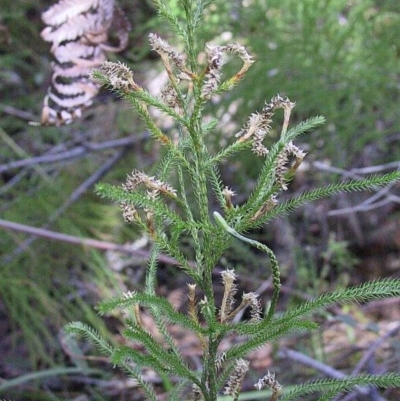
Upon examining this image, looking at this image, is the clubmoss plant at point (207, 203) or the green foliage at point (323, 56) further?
the green foliage at point (323, 56)

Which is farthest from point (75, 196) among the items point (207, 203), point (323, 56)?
point (207, 203)

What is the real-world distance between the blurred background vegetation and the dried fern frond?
0.46 meters

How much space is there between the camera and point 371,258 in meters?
3.28

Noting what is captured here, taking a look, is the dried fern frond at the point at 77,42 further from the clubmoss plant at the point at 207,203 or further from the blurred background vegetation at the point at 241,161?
the clubmoss plant at the point at 207,203

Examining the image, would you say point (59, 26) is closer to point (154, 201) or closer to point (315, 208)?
point (154, 201)

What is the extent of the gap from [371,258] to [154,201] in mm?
2731

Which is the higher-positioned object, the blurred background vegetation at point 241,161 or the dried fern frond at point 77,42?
the dried fern frond at point 77,42

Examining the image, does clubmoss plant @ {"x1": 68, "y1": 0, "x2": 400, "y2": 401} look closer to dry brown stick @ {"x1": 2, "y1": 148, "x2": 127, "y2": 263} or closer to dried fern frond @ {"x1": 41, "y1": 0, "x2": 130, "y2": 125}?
dried fern frond @ {"x1": 41, "y1": 0, "x2": 130, "y2": 125}

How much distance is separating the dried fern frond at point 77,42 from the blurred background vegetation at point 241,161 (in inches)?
18.3

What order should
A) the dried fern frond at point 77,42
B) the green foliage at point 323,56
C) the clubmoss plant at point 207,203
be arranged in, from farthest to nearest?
1. the green foliage at point 323,56
2. the dried fern frond at point 77,42
3. the clubmoss plant at point 207,203

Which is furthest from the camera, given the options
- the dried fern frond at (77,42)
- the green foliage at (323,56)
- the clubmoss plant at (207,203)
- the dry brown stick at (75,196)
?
the dry brown stick at (75,196)

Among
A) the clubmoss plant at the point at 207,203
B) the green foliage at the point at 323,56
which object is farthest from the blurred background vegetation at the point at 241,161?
the clubmoss plant at the point at 207,203

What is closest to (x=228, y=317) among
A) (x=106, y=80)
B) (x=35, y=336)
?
(x=106, y=80)

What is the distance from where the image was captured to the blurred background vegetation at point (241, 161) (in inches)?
93.2
